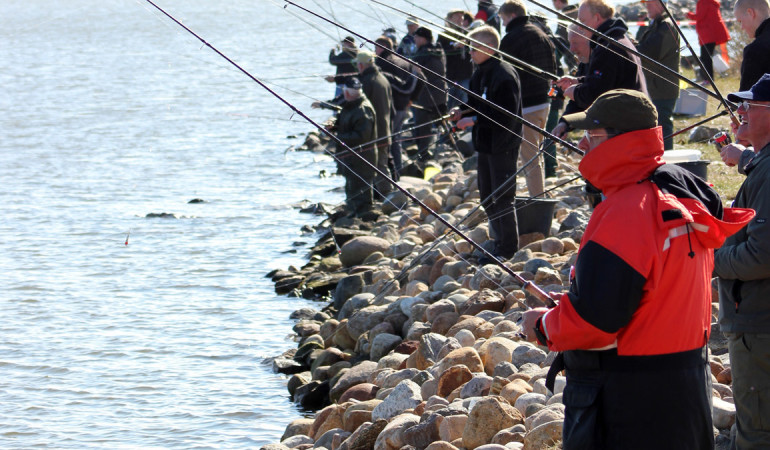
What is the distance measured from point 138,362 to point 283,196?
22.4ft

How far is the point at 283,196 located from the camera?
14.9 metres

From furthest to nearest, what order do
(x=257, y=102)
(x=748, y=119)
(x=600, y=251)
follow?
(x=257, y=102), (x=748, y=119), (x=600, y=251)

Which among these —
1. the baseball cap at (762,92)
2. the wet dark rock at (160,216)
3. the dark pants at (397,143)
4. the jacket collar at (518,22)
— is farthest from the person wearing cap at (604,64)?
the wet dark rock at (160,216)

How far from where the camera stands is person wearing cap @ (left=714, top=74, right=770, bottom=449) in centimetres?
338

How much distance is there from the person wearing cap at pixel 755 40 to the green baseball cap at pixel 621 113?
219cm

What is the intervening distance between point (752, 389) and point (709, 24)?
9.02 meters

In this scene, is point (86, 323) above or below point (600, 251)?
below

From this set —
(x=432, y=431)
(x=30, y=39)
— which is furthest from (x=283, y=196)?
(x=30, y=39)

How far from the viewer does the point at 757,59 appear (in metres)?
4.98

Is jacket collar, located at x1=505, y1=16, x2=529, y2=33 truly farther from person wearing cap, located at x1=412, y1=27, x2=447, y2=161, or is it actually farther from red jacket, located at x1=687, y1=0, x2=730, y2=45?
Result: red jacket, located at x1=687, y1=0, x2=730, y2=45

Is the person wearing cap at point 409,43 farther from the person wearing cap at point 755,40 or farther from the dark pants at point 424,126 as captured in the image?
the person wearing cap at point 755,40

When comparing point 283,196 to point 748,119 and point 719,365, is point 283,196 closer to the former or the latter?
point 719,365

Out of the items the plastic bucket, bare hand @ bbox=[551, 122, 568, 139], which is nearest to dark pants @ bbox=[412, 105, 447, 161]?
the plastic bucket

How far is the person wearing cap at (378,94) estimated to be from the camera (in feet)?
36.2
